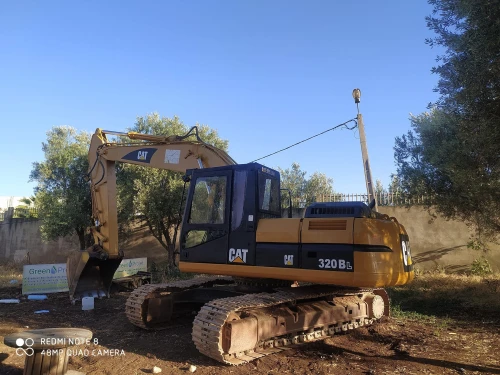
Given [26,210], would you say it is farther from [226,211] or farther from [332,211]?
[332,211]

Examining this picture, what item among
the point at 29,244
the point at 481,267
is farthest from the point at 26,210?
the point at 481,267

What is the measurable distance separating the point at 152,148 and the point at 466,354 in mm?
7293

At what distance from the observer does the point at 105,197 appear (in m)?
9.74

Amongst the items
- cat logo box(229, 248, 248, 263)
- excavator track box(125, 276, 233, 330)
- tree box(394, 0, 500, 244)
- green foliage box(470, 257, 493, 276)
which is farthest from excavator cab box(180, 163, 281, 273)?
green foliage box(470, 257, 493, 276)

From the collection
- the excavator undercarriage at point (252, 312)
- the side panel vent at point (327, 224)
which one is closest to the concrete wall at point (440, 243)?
the excavator undercarriage at point (252, 312)

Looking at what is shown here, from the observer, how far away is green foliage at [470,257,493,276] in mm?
13148

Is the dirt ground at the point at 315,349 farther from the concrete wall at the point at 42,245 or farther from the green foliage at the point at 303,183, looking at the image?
the green foliage at the point at 303,183

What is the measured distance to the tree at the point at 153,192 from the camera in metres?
15.9

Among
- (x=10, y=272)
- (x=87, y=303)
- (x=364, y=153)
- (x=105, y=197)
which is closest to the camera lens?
(x=87, y=303)

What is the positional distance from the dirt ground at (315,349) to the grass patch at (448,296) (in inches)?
20.8

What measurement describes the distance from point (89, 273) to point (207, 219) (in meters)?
4.75

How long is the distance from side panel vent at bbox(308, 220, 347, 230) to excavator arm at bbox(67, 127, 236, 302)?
3.83 meters

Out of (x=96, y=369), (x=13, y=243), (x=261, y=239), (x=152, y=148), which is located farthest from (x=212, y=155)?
(x=13, y=243)

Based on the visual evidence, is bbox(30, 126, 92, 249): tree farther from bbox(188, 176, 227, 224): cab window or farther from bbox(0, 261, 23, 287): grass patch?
bbox(188, 176, 227, 224): cab window
